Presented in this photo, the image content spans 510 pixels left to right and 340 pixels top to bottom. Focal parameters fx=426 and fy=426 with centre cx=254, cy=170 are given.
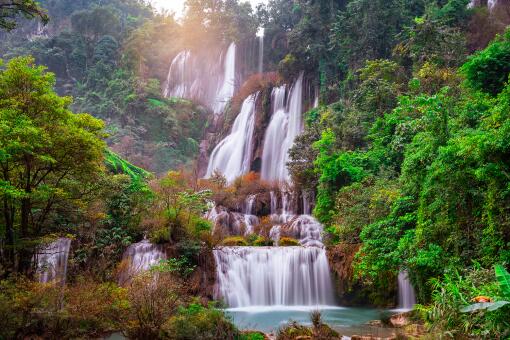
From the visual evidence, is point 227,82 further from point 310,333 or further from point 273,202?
point 310,333

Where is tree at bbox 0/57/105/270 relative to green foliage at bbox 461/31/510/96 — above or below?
below

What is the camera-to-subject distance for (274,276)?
54.6ft

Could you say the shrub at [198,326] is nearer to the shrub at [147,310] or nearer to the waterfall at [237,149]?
the shrub at [147,310]

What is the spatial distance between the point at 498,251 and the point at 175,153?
30431mm

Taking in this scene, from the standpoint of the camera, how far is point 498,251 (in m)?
8.40

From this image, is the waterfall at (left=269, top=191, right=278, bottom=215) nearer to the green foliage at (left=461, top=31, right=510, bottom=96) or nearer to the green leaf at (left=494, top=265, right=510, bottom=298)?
the green foliage at (left=461, top=31, right=510, bottom=96)

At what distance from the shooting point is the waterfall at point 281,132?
28625mm

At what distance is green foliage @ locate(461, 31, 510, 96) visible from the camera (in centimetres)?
1342

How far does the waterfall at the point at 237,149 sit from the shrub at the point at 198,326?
2082 centimetres

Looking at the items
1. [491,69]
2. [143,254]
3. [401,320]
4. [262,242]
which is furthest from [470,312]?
[262,242]

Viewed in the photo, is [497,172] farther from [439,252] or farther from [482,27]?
→ [482,27]

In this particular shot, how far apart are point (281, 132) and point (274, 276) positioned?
14958 mm

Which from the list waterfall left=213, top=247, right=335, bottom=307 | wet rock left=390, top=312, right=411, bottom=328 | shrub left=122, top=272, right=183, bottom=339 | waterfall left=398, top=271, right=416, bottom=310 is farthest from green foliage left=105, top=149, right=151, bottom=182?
wet rock left=390, top=312, right=411, bottom=328

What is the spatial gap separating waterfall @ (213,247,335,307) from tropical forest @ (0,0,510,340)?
6cm
